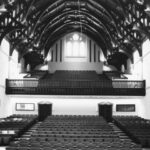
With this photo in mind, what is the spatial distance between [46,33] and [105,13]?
33.0ft

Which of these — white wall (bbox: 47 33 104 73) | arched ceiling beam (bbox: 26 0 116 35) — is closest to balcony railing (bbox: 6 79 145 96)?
arched ceiling beam (bbox: 26 0 116 35)

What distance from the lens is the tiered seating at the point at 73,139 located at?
10555 mm

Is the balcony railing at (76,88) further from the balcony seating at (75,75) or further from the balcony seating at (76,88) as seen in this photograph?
the balcony seating at (75,75)

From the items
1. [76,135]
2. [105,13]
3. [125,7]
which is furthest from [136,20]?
[76,135]

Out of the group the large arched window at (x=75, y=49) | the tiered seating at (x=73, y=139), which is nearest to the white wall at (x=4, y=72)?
the tiered seating at (x=73, y=139)

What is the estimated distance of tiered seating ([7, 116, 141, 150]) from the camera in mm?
10555

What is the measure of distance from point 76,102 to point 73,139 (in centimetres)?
1607

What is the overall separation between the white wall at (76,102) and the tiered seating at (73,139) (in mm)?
9301

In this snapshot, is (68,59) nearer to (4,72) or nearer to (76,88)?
(76,88)

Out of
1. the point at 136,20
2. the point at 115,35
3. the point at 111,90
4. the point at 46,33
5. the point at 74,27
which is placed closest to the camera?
the point at 136,20

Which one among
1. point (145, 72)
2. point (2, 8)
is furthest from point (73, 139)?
point (145, 72)

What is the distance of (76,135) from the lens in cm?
1505

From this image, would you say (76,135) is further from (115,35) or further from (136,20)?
(115,35)

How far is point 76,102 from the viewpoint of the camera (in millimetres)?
29734
